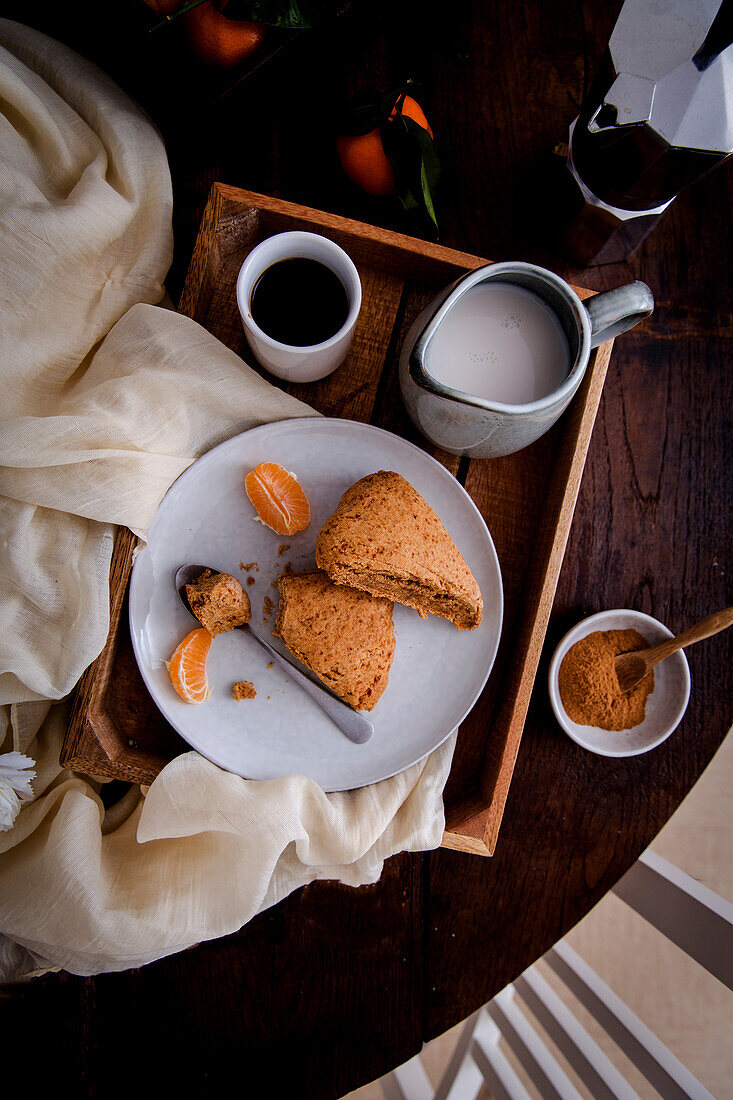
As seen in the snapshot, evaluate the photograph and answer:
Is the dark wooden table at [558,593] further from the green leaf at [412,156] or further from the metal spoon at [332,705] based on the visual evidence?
the metal spoon at [332,705]

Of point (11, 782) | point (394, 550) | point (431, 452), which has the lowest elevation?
point (11, 782)

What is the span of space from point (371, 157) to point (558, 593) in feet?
2.27

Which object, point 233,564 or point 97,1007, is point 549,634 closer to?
point 233,564

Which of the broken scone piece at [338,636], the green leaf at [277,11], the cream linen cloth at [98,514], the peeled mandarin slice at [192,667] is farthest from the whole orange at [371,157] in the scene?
the peeled mandarin slice at [192,667]

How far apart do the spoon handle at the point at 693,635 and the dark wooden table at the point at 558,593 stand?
86mm

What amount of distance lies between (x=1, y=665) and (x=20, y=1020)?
55cm

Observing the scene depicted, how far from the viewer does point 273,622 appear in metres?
0.87

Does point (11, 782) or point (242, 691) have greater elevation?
point (242, 691)

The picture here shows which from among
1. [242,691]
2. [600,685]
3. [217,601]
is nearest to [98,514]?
[217,601]

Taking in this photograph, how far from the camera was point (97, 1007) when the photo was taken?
3.01 ft

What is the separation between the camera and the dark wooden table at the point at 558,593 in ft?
2.98

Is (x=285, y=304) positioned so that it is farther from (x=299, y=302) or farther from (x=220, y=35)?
(x=220, y=35)

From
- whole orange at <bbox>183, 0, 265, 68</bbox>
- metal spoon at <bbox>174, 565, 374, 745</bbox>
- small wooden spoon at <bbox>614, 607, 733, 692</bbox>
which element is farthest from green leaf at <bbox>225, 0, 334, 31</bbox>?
small wooden spoon at <bbox>614, 607, 733, 692</bbox>

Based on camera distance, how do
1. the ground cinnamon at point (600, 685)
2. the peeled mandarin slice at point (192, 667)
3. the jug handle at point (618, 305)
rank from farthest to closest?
1. the ground cinnamon at point (600, 685)
2. the peeled mandarin slice at point (192, 667)
3. the jug handle at point (618, 305)
